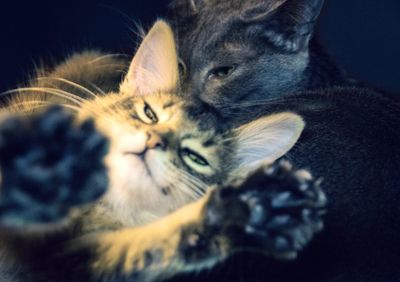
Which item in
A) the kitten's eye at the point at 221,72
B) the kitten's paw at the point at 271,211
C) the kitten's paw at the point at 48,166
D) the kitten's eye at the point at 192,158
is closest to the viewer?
the kitten's paw at the point at 48,166

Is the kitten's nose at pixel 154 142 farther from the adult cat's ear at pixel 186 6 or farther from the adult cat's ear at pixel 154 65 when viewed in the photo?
the adult cat's ear at pixel 186 6

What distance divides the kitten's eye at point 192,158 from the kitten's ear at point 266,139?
112 mm

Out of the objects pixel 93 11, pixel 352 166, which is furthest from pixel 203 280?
pixel 93 11

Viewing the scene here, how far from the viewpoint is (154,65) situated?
1.64m

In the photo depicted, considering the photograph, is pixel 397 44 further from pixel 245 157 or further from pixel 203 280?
pixel 203 280

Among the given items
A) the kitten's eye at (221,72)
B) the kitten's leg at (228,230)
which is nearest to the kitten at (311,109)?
the kitten's eye at (221,72)

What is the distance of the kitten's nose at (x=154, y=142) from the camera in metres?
1.30

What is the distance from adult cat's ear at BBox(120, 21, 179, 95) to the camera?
5.18ft

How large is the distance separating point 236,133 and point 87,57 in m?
0.75

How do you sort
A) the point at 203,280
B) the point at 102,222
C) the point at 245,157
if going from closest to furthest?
the point at 203,280
the point at 102,222
the point at 245,157

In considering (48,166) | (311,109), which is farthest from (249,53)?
(48,166)

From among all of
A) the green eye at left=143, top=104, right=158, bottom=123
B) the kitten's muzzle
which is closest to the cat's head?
→ the green eye at left=143, top=104, right=158, bottom=123

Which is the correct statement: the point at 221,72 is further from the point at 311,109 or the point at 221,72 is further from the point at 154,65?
the point at 154,65

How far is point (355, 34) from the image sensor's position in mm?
2324
